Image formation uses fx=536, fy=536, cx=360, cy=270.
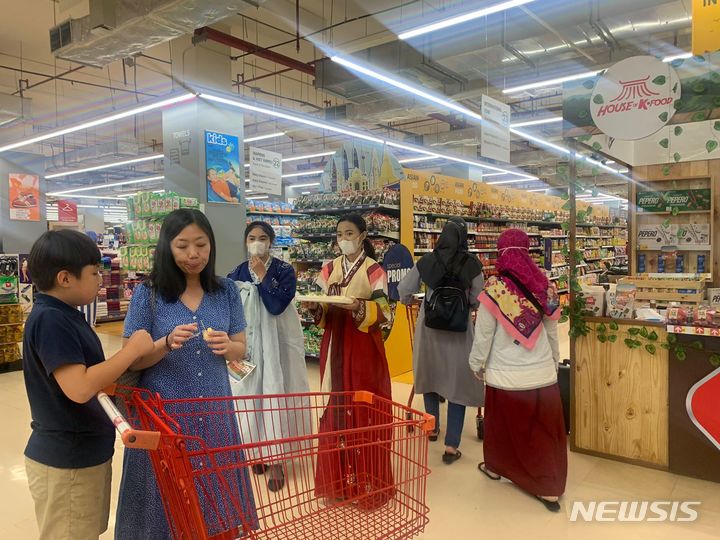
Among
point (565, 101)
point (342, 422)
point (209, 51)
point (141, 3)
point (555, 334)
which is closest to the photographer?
point (342, 422)

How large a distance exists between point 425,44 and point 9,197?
32.6 ft

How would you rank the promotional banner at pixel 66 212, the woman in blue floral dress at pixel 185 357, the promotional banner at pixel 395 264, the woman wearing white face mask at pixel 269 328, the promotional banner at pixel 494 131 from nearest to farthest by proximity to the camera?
the woman in blue floral dress at pixel 185 357 → the woman wearing white face mask at pixel 269 328 → the promotional banner at pixel 494 131 → the promotional banner at pixel 395 264 → the promotional banner at pixel 66 212

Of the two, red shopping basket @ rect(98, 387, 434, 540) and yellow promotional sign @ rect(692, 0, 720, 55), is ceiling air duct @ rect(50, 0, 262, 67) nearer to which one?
yellow promotional sign @ rect(692, 0, 720, 55)

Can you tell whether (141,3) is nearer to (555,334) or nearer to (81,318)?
(81,318)

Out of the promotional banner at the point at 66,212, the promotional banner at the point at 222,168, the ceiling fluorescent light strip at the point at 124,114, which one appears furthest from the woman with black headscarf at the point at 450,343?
the promotional banner at the point at 66,212

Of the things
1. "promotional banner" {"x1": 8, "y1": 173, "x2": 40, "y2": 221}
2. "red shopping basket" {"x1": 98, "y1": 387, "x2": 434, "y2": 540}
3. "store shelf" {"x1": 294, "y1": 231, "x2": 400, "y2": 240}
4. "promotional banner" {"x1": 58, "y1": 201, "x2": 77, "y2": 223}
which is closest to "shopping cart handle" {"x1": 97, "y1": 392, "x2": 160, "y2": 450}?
"red shopping basket" {"x1": 98, "y1": 387, "x2": 434, "y2": 540}

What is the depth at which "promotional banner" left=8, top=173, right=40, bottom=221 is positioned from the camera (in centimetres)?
1209

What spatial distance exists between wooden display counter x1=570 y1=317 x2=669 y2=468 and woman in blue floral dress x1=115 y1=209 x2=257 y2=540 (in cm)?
289

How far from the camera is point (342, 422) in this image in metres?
3.07

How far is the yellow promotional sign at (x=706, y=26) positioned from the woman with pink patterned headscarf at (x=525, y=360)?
175cm

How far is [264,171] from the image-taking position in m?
7.69

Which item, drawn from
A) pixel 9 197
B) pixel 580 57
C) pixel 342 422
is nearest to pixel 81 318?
pixel 342 422

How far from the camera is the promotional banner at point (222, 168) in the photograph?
747 centimetres

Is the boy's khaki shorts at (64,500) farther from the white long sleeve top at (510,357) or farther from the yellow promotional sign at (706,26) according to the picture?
the yellow promotional sign at (706,26)
